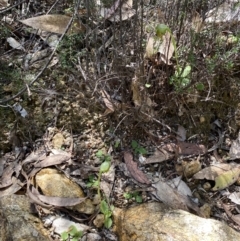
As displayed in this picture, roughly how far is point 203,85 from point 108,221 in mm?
745

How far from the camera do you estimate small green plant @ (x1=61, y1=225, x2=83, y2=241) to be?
149 centimetres

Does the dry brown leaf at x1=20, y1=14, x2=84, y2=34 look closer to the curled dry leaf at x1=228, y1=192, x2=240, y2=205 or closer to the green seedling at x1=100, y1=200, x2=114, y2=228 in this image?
the green seedling at x1=100, y1=200, x2=114, y2=228

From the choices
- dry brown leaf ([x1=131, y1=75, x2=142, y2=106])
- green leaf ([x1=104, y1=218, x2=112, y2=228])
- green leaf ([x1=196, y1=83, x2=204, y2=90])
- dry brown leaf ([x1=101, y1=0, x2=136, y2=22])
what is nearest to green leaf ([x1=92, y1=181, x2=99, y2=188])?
green leaf ([x1=104, y1=218, x2=112, y2=228])

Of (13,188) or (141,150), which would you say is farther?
(141,150)

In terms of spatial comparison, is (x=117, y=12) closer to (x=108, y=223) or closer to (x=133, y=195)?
(x=133, y=195)

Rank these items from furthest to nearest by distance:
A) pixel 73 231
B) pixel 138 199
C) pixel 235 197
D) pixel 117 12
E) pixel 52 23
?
pixel 52 23
pixel 117 12
pixel 235 197
pixel 138 199
pixel 73 231

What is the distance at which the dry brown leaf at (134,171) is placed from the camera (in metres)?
1.71

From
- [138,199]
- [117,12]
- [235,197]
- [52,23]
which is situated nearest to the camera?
[138,199]

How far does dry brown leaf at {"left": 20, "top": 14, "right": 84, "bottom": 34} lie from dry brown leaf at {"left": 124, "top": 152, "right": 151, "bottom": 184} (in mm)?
673

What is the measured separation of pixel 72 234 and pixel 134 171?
1.27 ft

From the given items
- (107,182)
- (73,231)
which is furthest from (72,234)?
(107,182)

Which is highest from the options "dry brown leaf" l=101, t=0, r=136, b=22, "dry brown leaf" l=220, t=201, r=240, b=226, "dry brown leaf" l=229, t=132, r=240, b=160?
"dry brown leaf" l=101, t=0, r=136, b=22

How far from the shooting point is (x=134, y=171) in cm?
172

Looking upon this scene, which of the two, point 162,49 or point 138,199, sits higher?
point 162,49
